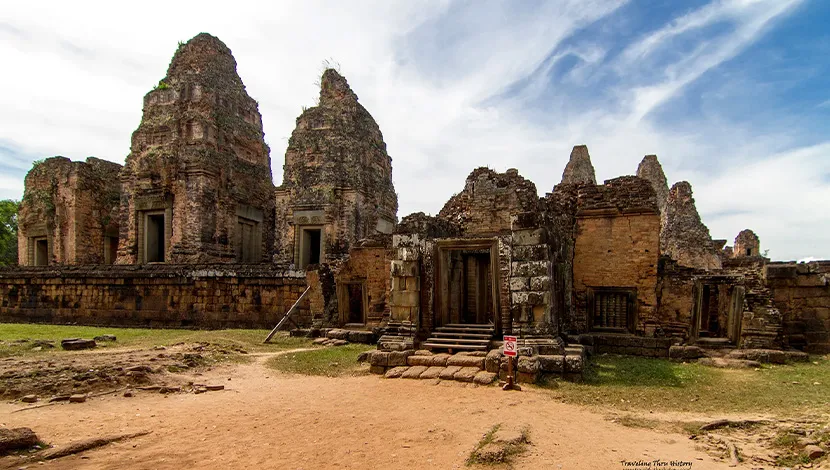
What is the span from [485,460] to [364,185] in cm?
1750

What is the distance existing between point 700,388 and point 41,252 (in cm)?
3309

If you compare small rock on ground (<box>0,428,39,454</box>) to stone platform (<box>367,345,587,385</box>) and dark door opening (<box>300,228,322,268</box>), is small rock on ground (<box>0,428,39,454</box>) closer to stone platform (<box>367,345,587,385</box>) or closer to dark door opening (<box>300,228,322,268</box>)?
stone platform (<box>367,345,587,385</box>)

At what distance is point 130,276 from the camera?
65.7 feet

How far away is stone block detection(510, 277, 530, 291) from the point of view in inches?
404

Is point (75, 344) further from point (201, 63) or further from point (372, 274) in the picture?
point (201, 63)

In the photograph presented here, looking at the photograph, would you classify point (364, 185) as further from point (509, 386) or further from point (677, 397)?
point (677, 397)

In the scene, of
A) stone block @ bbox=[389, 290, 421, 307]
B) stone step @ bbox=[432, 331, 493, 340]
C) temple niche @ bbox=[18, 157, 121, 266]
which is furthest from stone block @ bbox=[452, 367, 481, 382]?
temple niche @ bbox=[18, 157, 121, 266]

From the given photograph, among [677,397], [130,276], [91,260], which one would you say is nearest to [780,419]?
[677,397]

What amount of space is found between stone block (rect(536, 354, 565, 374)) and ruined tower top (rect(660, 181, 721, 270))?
54.6 feet

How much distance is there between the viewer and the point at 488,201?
49.0 feet

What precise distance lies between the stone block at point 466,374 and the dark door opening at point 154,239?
19401 mm

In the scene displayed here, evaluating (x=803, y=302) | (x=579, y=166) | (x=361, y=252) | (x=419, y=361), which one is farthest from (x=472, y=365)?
(x=579, y=166)

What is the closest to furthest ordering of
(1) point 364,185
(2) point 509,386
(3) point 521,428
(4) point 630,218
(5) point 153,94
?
(3) point 521,428 < (2) point 509,386 < (4) point 630,218 < (1) point 364,185 < (5) point 153,94

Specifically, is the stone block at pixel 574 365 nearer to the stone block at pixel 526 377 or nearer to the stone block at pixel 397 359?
the stone block at pixel 526 377
